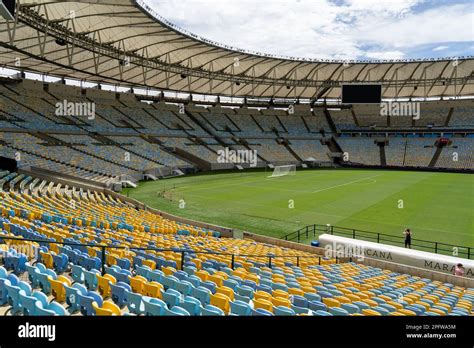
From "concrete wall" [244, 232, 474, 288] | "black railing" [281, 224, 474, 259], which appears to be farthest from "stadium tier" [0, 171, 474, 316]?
"black railing" [281, 224, 474, 259]

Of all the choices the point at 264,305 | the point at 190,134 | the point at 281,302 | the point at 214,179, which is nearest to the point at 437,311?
the point at 281,302

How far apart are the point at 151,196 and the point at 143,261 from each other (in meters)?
25.6

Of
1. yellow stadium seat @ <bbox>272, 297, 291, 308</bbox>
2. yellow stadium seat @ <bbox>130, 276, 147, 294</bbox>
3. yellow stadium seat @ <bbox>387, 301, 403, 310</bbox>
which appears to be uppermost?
yellow stadium seat @ <bbox>130, 276, 147, 294</bbox>

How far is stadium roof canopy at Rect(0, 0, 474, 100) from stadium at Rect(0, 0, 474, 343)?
0.34 meters

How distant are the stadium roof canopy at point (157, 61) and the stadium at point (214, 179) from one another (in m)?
0.34

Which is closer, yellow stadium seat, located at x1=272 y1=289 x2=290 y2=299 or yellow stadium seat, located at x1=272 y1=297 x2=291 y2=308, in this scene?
yellow stadium seat, located at x1=272 y1=297 x2=291 y2=308

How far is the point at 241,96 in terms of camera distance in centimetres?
7888

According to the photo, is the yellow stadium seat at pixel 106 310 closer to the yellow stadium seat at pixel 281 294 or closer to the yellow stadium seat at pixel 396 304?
the yellow stadium seat at pixel 281 294

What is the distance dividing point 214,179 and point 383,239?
31.0 metres

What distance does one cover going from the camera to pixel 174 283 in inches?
324

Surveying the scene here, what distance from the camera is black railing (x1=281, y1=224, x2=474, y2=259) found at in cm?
1859

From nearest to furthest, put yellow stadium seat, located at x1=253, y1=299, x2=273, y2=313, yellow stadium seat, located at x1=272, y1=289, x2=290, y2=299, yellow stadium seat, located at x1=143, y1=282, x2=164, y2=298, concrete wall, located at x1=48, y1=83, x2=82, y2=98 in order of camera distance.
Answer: yellow stadium seat, located at x1=253, y1=299, x2=273, y2=313
yellow stadium seat, located at x1=143, y1=282, x2=164, y2=298
yellow stadium seat, located at x1=272, y1=289, x2=290, y2=299
concrete wall, located at x1=48, y1=83, x2=82, y2=98

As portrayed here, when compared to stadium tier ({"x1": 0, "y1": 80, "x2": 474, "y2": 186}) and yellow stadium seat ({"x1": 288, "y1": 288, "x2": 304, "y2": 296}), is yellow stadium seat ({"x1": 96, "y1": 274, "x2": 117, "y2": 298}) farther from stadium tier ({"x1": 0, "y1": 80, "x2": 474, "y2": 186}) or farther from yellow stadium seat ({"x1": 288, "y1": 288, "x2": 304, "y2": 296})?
stadium tier ({"x1": 0, "y1": 80, "x2": 474, "y2": 186})
